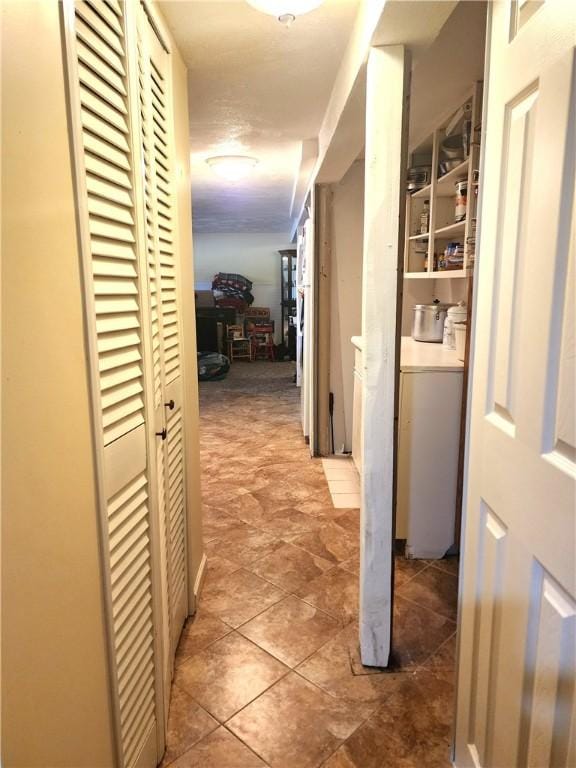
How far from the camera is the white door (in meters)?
0.80

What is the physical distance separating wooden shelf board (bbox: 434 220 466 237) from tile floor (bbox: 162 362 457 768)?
66.8 inches

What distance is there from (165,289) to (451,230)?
1.77 meters

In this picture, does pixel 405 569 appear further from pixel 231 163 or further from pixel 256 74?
pixel 231 163

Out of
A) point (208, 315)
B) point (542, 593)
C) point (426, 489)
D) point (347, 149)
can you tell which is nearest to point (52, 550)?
point (542, 593)

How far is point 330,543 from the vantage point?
2.58m

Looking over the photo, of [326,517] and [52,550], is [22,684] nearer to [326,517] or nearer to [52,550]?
[52,550]

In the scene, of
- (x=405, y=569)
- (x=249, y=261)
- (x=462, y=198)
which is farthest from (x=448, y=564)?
(x=249, y=261)

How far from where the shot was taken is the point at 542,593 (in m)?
0.90

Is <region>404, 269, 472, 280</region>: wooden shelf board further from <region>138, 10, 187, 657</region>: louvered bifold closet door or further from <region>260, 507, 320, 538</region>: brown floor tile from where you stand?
<region>260, 507, 320, 538</region>: brown floor tile

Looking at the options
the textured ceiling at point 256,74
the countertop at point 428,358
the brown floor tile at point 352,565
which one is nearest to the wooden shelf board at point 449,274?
the countertop at point 428,358

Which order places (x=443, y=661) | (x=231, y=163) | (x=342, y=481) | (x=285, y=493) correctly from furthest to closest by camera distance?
(x=231, y=163) < (x=342, y=481) < (x=285, y=493) < (x=443, y=661)

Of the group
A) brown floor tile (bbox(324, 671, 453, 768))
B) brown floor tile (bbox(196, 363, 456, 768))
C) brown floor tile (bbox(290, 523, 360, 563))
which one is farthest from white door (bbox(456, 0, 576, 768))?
brown floor tile (bbox(290, 523, 360, 563))

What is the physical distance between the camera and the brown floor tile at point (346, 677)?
5.29ft

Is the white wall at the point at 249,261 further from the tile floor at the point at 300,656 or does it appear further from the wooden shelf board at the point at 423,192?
the tile floor at the point at 300,656
